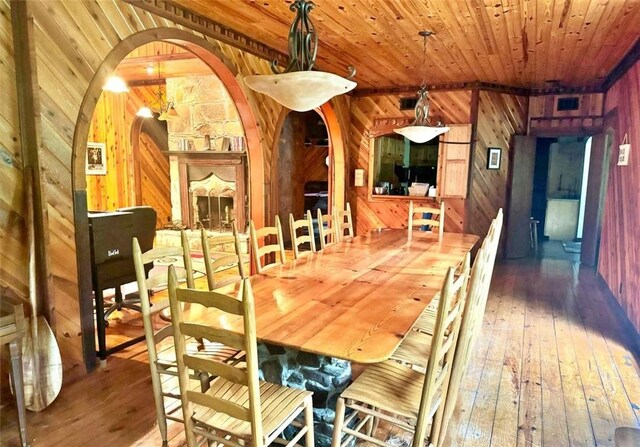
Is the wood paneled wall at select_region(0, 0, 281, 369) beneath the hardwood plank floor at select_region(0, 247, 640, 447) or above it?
above

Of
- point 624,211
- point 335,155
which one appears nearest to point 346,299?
point 624,211

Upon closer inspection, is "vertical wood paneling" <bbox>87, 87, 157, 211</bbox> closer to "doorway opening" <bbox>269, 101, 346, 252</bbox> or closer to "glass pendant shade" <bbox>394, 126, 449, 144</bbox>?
"doorway opening" <bbox>269, 101, 346, 252</bbox>

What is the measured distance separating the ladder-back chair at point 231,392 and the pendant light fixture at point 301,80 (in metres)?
1.14

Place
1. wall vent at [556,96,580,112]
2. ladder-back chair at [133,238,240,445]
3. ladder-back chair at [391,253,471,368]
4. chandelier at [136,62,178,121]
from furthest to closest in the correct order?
wall vent at [556,96,580,112], chandelier at [136,62,178,121], ladder-back chair at [391,253,471,368], ladder-back chair at [133,238,240,445]

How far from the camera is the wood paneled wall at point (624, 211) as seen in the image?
157 inches

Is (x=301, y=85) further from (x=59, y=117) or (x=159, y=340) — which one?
(x=59, y=117)

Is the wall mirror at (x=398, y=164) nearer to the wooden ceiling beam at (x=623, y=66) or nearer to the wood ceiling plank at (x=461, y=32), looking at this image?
the wood ceiling plank at (x=461, y=32)

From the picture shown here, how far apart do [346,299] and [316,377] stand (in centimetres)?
42

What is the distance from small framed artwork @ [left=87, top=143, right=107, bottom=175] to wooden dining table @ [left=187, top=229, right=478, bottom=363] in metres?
5.25

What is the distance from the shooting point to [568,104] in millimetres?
6496

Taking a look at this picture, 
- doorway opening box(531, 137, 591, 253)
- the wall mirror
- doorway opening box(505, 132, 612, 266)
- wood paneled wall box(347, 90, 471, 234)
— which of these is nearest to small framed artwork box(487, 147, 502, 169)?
doorway opening box(505, 132, 612, 266)

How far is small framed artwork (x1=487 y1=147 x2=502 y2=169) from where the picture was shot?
21.6 ft

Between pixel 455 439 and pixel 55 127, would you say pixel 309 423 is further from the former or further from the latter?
pixel 55 127

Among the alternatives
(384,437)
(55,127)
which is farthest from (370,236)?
(55,127)
